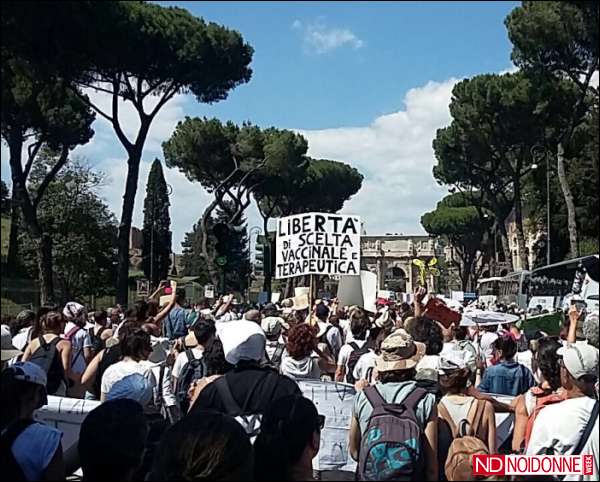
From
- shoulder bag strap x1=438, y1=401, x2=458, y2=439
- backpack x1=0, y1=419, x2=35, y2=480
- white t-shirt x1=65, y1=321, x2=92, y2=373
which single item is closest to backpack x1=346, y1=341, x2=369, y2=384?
white t-shirt x1=65, y1=321, x2=92, y2=373

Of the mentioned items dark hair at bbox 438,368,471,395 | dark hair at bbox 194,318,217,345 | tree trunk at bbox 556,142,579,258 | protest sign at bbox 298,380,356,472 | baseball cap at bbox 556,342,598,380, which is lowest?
protest sign at bbox 298,380,356,472

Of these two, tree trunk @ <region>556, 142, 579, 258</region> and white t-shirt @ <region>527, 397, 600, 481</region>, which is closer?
white t-shirt @ <region>527, 397, 600, 481</region>

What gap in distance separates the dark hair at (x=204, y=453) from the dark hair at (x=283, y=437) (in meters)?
0.22

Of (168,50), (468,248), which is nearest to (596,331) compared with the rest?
(168,50)

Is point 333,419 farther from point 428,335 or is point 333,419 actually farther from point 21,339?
point 21,339

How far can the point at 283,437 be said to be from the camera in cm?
284

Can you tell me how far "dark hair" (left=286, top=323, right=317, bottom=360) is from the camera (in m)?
6.02

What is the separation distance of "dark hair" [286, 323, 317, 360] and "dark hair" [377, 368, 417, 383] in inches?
86.2

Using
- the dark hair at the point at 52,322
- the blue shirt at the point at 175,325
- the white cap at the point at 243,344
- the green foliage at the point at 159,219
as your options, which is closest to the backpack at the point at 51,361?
the dark hair at the point at 52,322

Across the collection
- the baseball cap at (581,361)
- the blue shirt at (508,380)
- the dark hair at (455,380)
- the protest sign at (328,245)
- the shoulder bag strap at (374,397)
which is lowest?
the blue shirt at (508,380)

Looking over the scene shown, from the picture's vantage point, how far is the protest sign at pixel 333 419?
5.03 meters

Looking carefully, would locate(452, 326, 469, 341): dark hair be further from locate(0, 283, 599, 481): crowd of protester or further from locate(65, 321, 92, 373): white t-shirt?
locate(65, 321, 92, 373): white t-shirt

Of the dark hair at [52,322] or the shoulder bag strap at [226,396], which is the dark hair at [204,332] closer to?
the dark hair at [52,322]

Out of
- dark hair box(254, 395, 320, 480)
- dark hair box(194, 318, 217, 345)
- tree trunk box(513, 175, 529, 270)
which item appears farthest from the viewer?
tree trunk box(513, 175, 529, 270)
